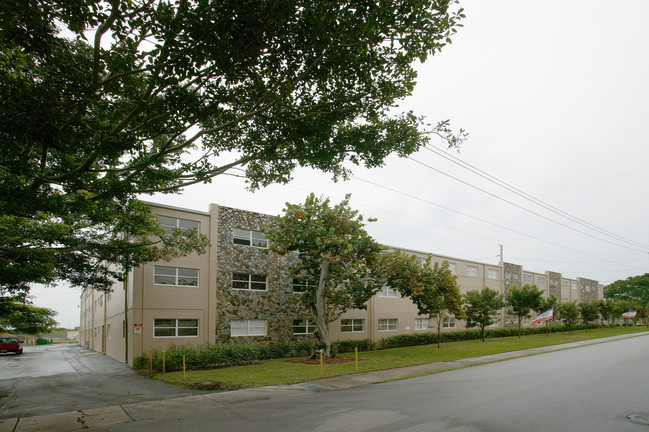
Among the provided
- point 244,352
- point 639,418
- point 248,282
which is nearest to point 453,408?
point 639,418

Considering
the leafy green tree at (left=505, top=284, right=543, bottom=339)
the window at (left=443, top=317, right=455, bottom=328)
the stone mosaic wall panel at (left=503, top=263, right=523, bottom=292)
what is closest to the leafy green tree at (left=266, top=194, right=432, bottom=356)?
the window at (left=443, top=317, right=455, bottom=328)

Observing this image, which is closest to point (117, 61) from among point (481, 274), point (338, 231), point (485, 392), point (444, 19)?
point (444, 19)

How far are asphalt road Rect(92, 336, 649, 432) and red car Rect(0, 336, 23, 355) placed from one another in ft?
126

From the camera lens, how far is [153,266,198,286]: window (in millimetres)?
22172

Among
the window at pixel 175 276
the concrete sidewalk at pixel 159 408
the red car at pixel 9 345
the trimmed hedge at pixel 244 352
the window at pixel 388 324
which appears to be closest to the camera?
the concrete sidewalk at pixel 159 408

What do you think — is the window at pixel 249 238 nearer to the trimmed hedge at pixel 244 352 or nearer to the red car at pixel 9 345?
the trimmed hedge at pixel 244 352

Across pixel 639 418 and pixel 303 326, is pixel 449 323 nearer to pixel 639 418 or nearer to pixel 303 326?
pixel 303 326

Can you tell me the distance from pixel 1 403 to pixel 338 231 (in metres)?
14.6

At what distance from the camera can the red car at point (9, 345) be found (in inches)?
1492

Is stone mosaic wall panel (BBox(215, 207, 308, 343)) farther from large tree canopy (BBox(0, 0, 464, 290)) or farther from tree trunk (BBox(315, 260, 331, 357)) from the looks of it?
large tree canopy (BBox(0, 0, 464, 290))

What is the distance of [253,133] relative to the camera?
10.8 meters

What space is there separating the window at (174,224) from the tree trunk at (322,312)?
741 cm

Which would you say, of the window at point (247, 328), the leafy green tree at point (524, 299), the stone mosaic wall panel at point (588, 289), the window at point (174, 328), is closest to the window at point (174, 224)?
the window at point (174, 328)

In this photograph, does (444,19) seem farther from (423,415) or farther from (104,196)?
(104,196)
